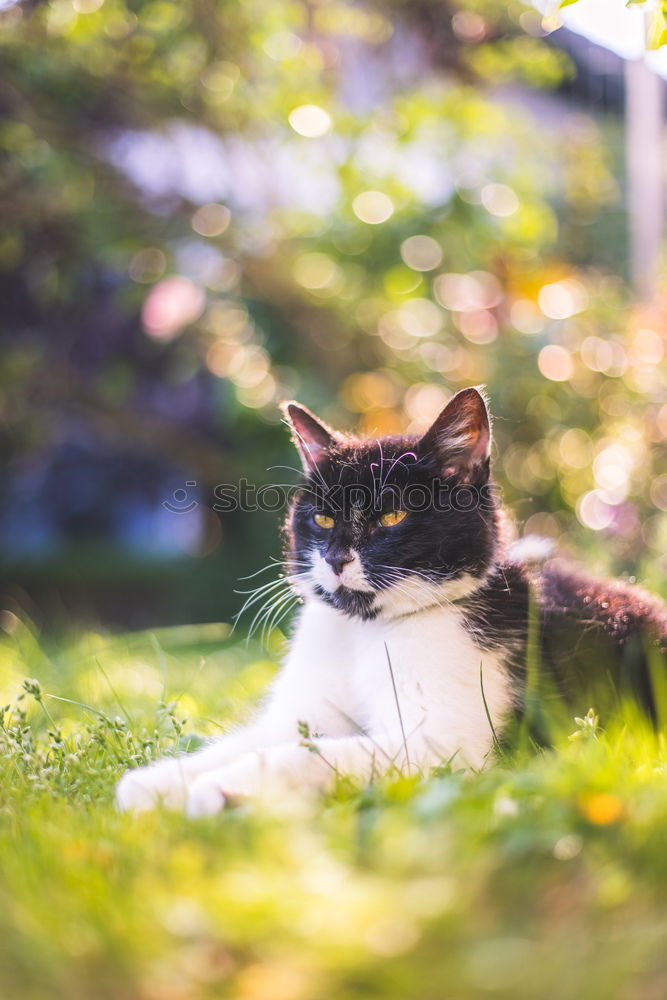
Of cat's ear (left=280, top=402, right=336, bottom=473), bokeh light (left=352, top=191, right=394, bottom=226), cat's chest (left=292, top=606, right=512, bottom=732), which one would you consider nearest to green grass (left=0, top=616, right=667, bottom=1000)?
cat's chest (left=292, top=606, right=512, bottom=732)

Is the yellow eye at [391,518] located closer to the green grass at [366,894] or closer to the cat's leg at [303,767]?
the cat's leg at [303,767]

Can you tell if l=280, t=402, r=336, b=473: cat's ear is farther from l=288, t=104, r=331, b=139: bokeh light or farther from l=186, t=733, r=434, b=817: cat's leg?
l=288, t=104, r=331, b=139: bokeh light

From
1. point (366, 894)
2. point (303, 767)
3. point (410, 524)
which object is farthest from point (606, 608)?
point (366, 894)

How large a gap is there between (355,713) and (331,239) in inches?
121

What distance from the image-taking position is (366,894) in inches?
32.7

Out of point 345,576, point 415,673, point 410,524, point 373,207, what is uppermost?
point 373,207

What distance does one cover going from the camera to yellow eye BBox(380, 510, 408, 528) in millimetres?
1786

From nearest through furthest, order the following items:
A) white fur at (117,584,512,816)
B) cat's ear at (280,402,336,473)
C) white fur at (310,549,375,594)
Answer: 1. white fur at (117,584,512,816)
2. white fur at (310,549,375,594)
3. cat's ear at (280,402,336,473)

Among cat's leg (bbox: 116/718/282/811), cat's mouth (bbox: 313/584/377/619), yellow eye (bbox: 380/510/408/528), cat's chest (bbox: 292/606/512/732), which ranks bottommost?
cat's leg (bbox: 116/718/282/811)

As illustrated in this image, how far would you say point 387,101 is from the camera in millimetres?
4332

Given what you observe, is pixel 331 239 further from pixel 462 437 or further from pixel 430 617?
pixel 430 617

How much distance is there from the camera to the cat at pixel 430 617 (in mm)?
1646

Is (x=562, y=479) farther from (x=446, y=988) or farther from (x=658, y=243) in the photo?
(x=446, y=988)

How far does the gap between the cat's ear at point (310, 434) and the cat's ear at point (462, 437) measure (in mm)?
285
